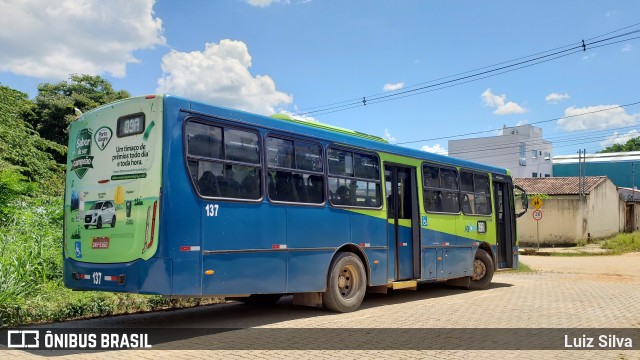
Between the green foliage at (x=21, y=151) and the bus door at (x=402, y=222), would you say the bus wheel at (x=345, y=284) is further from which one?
the green foliage at (x=21, y=151)

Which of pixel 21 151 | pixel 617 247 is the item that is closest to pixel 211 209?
pixel 21 151

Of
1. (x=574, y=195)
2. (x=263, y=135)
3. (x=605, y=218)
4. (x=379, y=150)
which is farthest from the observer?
(x=605, y=218)

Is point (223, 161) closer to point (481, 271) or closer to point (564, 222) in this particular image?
point (481, 271)

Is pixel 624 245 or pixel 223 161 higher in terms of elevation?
pixel 223 161

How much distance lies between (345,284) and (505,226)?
7021 millimetres

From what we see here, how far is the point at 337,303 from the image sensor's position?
9.55 meters

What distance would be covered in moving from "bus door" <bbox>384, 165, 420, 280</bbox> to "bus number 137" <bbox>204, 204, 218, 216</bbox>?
4354 millimetres

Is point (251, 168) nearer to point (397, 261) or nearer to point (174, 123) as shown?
point (174, 123)

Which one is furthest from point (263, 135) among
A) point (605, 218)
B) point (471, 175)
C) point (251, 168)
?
point (605, 218)

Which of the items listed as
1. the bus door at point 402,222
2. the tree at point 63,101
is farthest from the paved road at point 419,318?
the tree at point 63,101

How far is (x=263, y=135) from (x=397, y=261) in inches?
166

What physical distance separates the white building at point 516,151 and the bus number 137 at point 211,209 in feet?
206

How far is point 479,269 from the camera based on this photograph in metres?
14.2

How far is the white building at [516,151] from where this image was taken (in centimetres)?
6638
